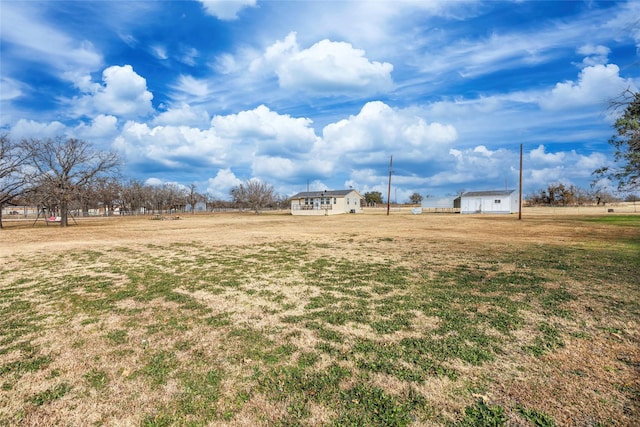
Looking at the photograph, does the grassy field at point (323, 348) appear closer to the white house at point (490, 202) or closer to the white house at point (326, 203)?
the white house at point (326, 203)

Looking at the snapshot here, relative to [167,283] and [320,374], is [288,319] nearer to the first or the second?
[320,374]

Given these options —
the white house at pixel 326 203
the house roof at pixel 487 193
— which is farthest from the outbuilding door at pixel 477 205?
the white house at pixel 326 203

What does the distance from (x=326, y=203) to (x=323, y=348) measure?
181ft

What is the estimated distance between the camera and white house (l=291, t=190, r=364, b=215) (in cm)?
5744

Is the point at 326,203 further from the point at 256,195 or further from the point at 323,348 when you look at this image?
the point at 323,348


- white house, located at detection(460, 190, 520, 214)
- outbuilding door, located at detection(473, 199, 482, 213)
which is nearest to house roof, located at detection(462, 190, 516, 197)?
white house, located at detection(460, 190, 520, 214)

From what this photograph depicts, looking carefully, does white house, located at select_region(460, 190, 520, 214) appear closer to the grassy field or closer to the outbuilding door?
the outbuilding door

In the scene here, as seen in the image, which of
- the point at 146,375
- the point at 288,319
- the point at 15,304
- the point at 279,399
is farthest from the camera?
the point at 15,304

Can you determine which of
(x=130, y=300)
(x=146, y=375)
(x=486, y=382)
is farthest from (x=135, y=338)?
(x=486, y=382)

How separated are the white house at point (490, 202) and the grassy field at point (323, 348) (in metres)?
48.1

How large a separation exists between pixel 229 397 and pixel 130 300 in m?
4.29

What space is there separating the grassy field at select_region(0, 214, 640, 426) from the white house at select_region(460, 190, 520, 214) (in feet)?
158

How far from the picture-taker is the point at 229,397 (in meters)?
3.11

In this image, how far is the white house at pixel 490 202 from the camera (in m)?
51.2
